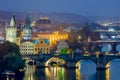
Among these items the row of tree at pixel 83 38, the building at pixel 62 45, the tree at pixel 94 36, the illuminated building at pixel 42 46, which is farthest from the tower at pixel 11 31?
the tree at pixel 94 36

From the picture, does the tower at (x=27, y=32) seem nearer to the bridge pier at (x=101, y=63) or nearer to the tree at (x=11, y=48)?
the tree at (x=11, y=48)

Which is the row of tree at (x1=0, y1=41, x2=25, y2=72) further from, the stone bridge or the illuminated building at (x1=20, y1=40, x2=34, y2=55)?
the illuminated building at (x1=20, y1=40, x2=34, y2=55)

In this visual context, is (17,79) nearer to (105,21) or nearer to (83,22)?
(83,22)

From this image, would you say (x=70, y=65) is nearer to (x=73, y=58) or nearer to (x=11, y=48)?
(x=73, y=58)

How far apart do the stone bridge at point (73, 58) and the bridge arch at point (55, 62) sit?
0.13m

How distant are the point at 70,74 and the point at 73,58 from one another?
379cm

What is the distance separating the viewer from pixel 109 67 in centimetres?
3728

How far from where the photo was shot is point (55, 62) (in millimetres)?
38281

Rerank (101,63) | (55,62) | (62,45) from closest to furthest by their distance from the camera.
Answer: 1. (101,63)
2. (55,62)
3. (62,45)

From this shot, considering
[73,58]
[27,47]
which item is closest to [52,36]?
[27,47]

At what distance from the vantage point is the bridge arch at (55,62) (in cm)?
3759

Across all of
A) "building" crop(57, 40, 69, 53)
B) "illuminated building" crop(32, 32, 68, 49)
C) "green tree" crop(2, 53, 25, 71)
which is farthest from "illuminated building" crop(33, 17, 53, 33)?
"green tree" crop(2, 53, 25, 71)

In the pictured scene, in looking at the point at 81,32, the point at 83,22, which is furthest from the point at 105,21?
the point at 81,32

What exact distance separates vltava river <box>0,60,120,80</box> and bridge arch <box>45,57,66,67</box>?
0.93m
